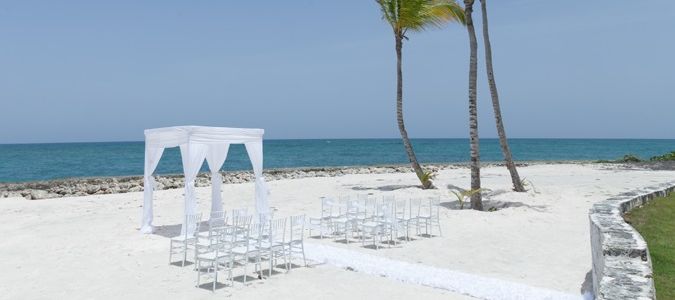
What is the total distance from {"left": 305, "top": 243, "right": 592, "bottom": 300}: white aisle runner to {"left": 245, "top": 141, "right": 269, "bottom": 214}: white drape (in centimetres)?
360

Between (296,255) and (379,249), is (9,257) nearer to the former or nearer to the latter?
(296,255)

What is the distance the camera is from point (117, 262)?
9.41m

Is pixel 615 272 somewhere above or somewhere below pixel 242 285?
above

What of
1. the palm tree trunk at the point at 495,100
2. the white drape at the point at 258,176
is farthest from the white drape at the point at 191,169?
the palm tree trunk at the point at 495,100

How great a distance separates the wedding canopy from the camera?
38.7 ft

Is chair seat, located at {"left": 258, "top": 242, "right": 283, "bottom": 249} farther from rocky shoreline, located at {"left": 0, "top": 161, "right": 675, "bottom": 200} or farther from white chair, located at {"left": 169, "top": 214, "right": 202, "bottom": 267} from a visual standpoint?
rocky shoreline, located at {"left": 0, "top": 161, "right": 675, "bottom": 200}

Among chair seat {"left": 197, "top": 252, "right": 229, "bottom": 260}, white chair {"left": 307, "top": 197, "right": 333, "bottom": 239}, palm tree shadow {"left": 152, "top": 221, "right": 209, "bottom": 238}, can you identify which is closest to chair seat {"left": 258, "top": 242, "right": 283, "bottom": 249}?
chair seat {"left": 197, "top": 252, "right": 229, "bottom": 260}

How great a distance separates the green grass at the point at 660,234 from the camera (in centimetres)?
603

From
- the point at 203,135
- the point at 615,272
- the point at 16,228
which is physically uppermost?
the point at 203,135

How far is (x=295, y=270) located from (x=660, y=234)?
550cm

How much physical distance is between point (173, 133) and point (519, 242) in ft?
23.7

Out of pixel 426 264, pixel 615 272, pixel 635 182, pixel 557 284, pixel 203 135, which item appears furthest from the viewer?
pixel 635 182

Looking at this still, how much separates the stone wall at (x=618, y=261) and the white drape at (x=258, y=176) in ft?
23.5

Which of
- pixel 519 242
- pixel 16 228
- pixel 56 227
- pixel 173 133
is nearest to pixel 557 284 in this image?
pixel 519 242
